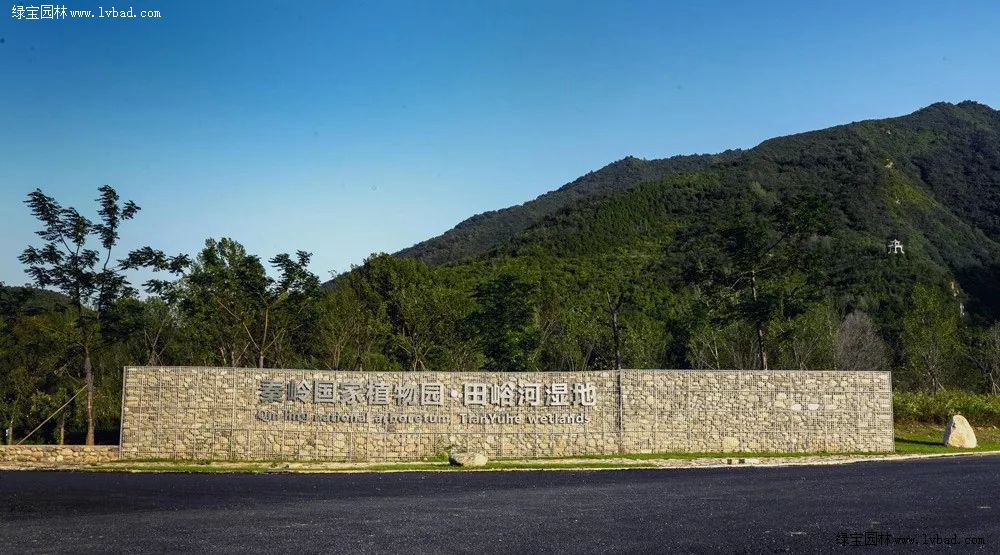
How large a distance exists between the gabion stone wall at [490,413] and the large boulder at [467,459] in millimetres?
1507

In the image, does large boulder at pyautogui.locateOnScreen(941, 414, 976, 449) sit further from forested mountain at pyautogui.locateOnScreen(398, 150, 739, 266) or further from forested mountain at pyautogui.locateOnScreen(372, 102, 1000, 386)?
forested mountain at pyautogui.locateOnScreen(398, 150, 739, 266)

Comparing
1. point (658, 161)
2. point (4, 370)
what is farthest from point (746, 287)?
point (658, 161)

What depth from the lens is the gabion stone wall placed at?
23.9 metres

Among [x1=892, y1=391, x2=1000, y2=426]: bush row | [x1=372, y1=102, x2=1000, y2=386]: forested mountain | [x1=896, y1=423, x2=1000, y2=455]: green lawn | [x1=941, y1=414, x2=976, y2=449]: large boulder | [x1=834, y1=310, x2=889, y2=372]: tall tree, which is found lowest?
[x1=896, y1=423, x2=1000, y2=455]: green lawn

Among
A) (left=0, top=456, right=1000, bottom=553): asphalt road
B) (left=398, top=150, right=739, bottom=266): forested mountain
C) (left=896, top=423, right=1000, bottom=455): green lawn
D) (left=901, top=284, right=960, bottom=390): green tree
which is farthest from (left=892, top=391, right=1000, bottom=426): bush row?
(left=398, top=150, right=739, bottom=266): forested mountain

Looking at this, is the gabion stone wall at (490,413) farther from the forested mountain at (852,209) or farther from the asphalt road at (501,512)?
the forested mountain at (852,209)

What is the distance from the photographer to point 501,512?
13227 mm

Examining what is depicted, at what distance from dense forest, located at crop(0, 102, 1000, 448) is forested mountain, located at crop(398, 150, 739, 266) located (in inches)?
821

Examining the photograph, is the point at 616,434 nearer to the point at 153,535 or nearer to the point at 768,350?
the point at 153,535

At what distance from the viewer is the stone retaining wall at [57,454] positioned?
76.7 feet

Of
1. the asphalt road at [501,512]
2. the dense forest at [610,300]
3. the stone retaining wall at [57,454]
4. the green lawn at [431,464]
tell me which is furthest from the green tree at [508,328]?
the asphalt road at [501,512]

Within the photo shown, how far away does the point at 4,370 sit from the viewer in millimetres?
39406

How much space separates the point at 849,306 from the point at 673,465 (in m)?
45.4

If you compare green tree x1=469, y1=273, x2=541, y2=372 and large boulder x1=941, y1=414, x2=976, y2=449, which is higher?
green tree x1=469, y1=273, x2=541, y2=372
